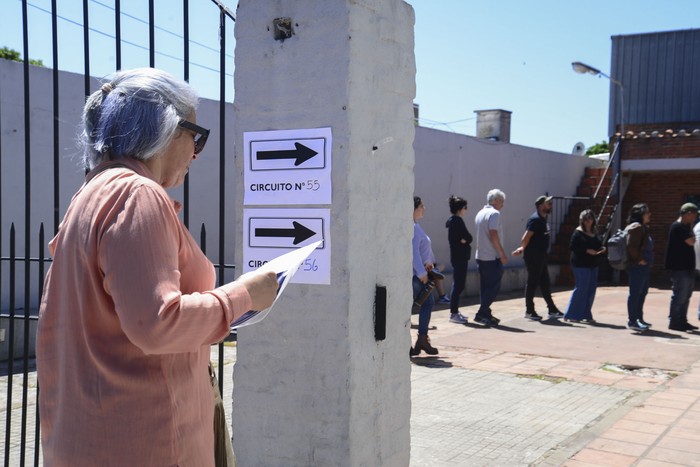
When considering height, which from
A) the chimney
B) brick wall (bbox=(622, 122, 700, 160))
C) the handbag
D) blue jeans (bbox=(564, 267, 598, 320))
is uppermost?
the chimney

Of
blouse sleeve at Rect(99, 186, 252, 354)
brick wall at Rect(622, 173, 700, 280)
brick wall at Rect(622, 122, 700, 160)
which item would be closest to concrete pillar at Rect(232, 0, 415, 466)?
blouse sleeve at Rect(99, 186, 252, 354)

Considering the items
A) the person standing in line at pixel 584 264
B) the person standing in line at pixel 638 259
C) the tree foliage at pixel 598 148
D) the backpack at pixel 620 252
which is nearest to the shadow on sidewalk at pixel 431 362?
the backpack at pixel 620 252

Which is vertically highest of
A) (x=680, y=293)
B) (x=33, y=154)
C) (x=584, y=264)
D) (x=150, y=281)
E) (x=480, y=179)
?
(x=480, y=179)

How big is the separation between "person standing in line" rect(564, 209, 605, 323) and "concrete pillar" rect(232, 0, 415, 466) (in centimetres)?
843

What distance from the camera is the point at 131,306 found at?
1823 mm

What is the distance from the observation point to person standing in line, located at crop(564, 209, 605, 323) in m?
11.4

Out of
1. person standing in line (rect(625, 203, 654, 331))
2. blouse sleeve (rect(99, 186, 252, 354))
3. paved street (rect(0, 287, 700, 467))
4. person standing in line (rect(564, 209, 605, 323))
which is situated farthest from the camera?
person standing in line (rect(564, 209, 605, 323))

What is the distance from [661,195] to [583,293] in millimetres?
11018

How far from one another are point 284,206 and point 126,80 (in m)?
1.24

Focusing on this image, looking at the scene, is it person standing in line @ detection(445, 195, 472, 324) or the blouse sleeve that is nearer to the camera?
the blouse sleeve

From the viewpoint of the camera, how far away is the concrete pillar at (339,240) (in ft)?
10.5

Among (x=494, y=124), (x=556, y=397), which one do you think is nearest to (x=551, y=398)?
(x=556, y=397)

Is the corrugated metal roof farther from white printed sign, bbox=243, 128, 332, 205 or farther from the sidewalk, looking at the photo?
white printed sign, bbox=243, 128, 332, 205

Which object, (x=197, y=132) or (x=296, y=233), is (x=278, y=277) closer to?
(x=197, y=132)
